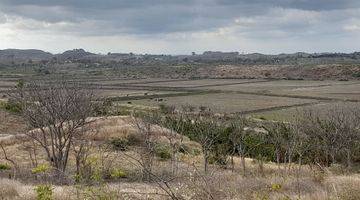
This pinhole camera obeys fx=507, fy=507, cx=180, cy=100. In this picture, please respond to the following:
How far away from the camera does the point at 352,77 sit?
128 metres

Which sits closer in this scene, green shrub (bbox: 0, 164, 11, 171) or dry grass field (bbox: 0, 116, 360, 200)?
dry grass field (bbox: 0, 116, 360, 200)

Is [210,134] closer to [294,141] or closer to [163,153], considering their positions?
[163,153]

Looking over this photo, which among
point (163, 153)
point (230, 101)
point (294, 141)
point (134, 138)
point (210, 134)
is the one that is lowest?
point (230, 101)

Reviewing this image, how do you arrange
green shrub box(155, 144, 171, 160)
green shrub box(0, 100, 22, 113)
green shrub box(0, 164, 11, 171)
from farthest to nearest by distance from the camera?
green shrub box(0, 100, 22, 113) → green shrub box(155, 144, 171, 160) → green shrub box(0, 164, 11, 171)

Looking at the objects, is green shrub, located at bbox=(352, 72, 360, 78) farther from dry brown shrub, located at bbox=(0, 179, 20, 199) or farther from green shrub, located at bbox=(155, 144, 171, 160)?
dry brown shrub, located at bbox=(0, 179, 20, 199)

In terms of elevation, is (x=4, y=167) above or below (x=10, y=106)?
above

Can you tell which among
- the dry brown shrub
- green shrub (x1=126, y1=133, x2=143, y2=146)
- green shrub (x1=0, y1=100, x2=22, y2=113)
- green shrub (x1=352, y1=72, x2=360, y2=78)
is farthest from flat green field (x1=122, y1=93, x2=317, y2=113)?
the dry brown shrub

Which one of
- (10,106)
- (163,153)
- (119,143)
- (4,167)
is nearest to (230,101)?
(10,106)

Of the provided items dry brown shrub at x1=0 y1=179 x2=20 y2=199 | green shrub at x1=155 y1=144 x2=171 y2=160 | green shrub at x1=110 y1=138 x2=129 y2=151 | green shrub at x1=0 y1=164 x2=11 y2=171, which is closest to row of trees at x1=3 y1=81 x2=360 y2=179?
green shrub at x1=155 y1=144 x2=171 y2=160

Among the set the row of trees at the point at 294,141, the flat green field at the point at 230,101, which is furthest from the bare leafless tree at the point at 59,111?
the flat green field at the point at 230,101

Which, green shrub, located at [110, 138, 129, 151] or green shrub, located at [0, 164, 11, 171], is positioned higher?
green shrub, located at [0, 164, 11, 171]

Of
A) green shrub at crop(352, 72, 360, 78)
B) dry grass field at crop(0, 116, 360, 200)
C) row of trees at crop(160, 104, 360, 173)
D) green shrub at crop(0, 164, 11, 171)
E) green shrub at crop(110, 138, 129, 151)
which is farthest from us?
green shrub at crop(352, 72, 360, 78)

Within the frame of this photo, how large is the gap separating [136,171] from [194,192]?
14.8m

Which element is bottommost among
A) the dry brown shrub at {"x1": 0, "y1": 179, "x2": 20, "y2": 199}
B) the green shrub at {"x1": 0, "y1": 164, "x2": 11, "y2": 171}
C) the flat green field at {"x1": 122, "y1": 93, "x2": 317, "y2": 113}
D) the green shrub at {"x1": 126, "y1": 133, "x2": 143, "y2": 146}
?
the flat green field at {"x1": 122, "y1": 93, "x2": 317, "y2": 113}
